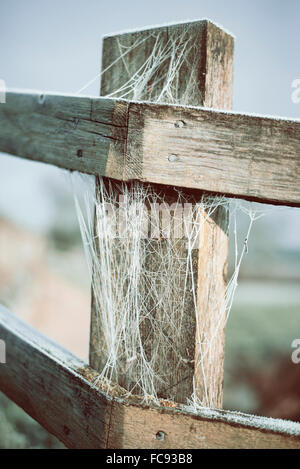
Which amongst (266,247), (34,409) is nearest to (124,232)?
(34,409)

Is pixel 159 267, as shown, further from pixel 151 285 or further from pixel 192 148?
pixel 192 148

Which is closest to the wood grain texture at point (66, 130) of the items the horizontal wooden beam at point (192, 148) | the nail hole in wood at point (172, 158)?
the horizontal wooden beam at point (192, 148)

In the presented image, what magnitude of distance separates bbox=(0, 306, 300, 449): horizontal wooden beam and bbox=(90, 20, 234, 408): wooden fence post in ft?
0.36

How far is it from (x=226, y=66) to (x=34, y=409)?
1.48 meters

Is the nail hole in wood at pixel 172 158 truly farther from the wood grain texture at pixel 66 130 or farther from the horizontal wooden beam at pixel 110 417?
the horizontal wooden beam at pixel 110 417

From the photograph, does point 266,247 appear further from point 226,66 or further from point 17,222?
point 226,66

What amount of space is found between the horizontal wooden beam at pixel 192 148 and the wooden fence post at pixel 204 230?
0.60ft

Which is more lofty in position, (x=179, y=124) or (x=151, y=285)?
(x=179, y=124)

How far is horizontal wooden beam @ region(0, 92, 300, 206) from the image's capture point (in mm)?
1117

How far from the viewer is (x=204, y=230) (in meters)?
1.29

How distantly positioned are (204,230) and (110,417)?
25.5 inches

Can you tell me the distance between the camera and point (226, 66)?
55.9 inches

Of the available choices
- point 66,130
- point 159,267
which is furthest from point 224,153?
point 66,130

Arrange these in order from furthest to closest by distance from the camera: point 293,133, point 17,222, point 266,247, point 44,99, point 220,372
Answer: point 266,247 → point 17,222 → point 44,99 → point 220,372 → point 293,133
